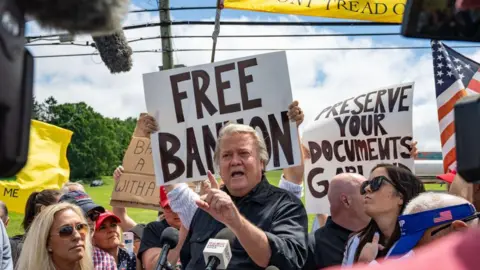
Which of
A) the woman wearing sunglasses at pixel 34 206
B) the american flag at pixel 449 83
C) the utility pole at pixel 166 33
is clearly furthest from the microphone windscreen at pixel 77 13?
the utility pole at pixel 166 33

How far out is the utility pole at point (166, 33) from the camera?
12688 millimetres

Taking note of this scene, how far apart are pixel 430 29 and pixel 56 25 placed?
1.87ft

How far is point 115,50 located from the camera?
3.50ft

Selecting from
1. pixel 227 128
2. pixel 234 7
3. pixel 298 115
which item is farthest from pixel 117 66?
pixel 234 7

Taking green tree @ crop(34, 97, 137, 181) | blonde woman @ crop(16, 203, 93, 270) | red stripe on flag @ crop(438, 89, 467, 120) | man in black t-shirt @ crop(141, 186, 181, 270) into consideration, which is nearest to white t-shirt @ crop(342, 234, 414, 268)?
blonde woman @ crop(16, 203, 93, 270)

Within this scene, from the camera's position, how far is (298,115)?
4.42 m

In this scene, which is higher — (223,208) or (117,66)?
(117,66)

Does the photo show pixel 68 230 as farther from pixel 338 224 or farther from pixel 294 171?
pixel 338 224

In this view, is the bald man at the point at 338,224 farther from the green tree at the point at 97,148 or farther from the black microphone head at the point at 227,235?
the green tree at the point at 97,148

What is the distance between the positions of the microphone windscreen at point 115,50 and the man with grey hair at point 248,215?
201cm

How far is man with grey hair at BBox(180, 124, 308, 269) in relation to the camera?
3115 millimetres

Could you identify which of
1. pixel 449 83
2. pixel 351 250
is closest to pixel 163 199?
pixel 351 250

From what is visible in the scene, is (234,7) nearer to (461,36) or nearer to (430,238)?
(430,238)

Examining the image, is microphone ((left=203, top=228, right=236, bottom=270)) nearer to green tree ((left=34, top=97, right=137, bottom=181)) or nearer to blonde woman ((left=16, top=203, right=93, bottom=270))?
blonde woman ((left=16, top=203, right=93, bottom=270))
